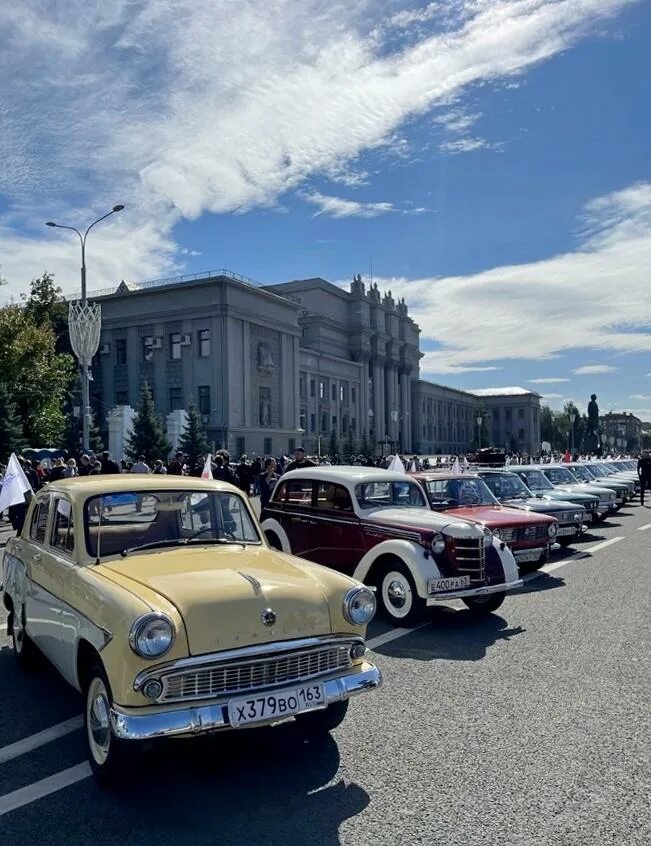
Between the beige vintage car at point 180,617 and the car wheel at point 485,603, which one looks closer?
the beige vintage car at point 180,617

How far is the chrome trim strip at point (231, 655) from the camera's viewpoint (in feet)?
12.1

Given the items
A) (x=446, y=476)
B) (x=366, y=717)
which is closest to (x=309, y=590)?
(x=366, y=717)

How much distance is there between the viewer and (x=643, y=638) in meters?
7.08

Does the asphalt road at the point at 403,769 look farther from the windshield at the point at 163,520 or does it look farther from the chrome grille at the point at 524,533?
the chrome grille at the point at 524,533

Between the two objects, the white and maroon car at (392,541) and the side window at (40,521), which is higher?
the side window at (40,521)

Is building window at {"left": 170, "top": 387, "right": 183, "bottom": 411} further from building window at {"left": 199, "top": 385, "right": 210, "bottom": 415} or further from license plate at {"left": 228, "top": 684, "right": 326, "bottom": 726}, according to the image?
license plate at {"left": 228, "top": 684, "right": 326, "bottom": 726}

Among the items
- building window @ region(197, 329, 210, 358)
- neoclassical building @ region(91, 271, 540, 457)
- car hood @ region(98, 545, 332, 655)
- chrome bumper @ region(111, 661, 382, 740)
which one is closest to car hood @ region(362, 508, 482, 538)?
car hood @ region(98, 545, 332, 655)

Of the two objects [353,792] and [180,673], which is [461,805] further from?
[180,673]

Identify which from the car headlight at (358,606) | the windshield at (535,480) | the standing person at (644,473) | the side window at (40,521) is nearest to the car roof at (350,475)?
the side window at (40,521)

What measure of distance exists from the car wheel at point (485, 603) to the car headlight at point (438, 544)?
38.3 inches

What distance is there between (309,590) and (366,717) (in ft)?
4.20

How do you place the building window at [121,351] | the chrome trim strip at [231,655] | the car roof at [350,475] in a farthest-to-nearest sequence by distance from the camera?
the building window at [121,351]
the car roof at [350,475]
the chrome trim strip at [231,655]

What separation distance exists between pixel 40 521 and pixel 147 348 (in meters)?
60.9

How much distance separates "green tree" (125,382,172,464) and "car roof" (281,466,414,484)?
117 feet
